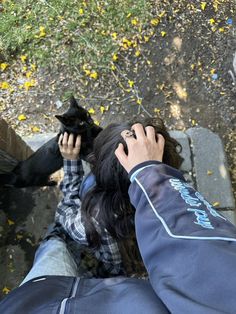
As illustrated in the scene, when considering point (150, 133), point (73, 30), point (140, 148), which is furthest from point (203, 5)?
point (140, 148)

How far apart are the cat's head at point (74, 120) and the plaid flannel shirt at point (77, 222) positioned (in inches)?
7.5

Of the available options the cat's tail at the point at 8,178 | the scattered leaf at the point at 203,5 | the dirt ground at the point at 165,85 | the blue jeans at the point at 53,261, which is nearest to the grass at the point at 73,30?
the dirt ground at the point at 165,85

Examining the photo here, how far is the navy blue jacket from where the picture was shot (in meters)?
1.01

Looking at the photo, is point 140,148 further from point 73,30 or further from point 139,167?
point 73,30

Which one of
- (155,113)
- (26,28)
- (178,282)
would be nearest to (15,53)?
(26,28)

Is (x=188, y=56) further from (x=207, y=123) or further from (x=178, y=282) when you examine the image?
(x=178, y=282)

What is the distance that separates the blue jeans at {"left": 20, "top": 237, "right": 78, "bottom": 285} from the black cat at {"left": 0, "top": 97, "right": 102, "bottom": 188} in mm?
469

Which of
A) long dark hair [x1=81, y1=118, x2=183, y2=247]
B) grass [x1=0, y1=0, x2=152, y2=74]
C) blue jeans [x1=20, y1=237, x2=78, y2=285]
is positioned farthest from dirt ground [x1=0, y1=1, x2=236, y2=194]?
long dark hair [x1=81, y1=118, x2=183, y2=247]

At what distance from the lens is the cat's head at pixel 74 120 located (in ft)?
6.84

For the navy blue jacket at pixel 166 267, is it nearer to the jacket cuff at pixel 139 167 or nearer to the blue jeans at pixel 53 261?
the jacket cuff at pixel 139 167

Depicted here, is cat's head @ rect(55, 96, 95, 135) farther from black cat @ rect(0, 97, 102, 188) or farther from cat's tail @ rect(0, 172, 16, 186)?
cat's tail @ rect(0, 172, 16, 186)

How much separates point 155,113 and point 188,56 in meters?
0.65

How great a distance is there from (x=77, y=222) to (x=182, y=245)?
37.9 inches

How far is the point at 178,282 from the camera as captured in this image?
1058mm
